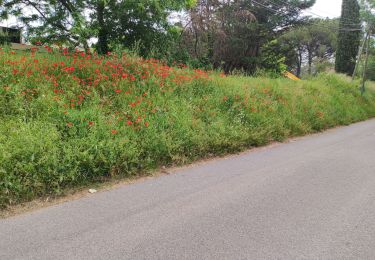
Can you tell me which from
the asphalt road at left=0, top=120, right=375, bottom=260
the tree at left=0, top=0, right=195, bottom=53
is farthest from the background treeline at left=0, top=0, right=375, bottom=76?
the asphalt road at left=0, top=120, right=375, bottom=260

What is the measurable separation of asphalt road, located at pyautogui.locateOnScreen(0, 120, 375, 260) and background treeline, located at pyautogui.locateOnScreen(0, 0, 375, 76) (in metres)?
5.69

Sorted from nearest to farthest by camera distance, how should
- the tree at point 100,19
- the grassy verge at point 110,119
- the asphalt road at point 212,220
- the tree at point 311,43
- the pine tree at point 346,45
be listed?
the asphalt road at point 212,220 → the grassy verge at point 110,119 → the tree at point 100,19 → the pine tree at point 346,45 → the tree at point 311,43

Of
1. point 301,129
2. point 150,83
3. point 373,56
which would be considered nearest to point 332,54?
point 373,56

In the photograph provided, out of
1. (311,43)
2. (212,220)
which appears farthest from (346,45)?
(212,220)

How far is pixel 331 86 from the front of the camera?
56.6 feet

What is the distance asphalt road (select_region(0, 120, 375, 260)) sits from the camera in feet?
9.61

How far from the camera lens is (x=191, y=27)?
17.4 meters

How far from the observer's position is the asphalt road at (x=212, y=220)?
9.61 ft

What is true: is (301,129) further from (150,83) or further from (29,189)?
(29,189)

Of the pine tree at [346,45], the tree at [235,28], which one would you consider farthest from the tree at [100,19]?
the pine tree at [346,45]

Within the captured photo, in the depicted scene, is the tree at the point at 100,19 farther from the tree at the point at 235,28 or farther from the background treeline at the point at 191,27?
the tree at the point at 235,28

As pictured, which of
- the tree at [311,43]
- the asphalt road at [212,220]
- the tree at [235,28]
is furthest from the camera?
the tree at [311,43]

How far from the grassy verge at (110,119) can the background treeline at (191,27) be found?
7.27 ft

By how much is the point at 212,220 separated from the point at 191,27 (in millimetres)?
15475
